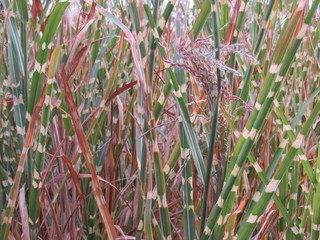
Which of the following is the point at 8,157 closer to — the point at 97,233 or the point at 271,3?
the point at 97,233

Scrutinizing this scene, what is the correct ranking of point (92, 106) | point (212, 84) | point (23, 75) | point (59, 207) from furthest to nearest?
point (92, 106)
point (59, 207)
point (23, 75)
point (212, 84)

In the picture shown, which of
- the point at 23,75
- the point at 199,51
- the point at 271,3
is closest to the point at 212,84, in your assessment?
the point at 199,51

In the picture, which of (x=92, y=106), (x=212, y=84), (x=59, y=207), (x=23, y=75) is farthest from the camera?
(x=92, y=106)

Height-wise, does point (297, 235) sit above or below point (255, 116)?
below

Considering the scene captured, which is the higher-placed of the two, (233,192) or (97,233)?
(233,192)

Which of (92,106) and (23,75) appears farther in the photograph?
(92,106)

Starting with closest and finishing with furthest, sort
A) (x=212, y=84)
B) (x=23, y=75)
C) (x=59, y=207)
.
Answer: (x=212, y=84)
(x=23, y=75)
(x=59, y=207)

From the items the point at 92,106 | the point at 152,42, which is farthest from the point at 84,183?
the point at 152,42

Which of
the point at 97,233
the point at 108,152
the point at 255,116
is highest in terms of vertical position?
the point at 255,116

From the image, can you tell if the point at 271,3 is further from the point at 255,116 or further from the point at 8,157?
the point at 8,157
